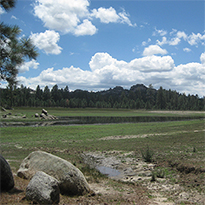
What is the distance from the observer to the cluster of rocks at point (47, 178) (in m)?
6.77

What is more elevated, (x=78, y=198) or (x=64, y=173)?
(x=64, y=173)

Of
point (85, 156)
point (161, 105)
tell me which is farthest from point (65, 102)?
point (85, 156)

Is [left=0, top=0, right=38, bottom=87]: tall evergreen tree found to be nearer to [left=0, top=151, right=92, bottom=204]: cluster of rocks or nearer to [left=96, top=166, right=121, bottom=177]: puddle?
[left=0, top=151, right=92, bottom=204]: cluster of rocks

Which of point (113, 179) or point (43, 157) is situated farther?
point (113, 179)

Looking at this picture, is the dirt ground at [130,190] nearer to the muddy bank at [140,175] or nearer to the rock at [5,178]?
the muddy bank at [140,175]

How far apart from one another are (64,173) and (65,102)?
18732 cm

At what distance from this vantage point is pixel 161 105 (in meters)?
184

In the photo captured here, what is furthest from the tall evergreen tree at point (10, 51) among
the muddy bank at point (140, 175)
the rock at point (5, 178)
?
the muddy bank at point (140, 175)

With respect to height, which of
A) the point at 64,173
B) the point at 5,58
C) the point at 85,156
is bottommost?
the point at 85,156

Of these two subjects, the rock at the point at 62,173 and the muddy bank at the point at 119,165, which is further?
the muddy bank at the point at 119,165

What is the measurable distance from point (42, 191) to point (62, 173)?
5.82 feet

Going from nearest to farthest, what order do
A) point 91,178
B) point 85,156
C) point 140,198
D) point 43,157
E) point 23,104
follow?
point 140,198
point 43,157
point 91,178
point 85,156
point 23,104

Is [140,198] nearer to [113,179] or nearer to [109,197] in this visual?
[109,197]

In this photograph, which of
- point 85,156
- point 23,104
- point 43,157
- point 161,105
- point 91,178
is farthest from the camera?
point 161,105
